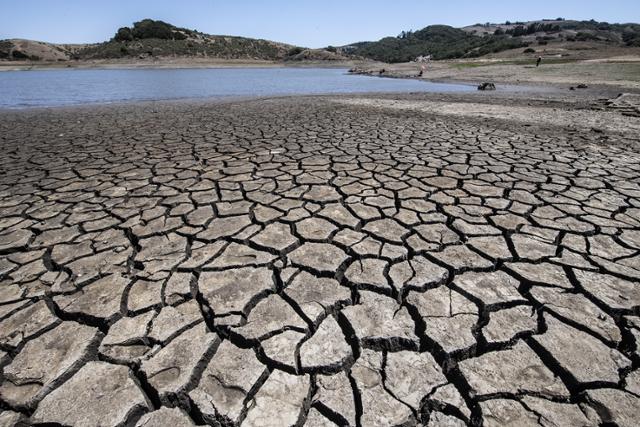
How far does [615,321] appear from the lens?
1831mm

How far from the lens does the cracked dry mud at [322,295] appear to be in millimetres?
1442

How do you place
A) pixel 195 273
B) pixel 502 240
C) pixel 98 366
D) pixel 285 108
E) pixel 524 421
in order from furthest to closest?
pixel 285 108 → pixel 502 240 → pixel 195 273 → pixel 98 366 → pixel 524 421

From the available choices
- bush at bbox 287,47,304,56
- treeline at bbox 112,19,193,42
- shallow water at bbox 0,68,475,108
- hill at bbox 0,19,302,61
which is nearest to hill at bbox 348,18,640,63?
bush at bbox 287,47,304,56

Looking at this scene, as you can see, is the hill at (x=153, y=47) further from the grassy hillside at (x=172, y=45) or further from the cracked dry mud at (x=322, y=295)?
the cracked dry mud at (x=322, y=295)

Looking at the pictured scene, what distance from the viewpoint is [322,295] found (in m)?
2.05

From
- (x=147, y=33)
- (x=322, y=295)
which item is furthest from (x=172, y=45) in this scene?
(x=322, y=295)

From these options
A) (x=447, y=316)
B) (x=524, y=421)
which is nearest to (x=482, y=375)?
(x=524, y=421)

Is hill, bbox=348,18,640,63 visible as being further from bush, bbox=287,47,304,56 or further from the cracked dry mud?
the cracked dry mud

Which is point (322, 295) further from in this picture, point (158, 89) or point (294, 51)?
point (294, 51)

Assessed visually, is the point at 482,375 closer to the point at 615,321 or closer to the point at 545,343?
the point at 545,343

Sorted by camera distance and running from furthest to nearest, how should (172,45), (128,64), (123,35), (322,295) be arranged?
(123,35), (172,45), (128,64), (322,295)

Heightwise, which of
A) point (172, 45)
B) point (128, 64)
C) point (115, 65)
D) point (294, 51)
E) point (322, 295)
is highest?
point (172, 45)

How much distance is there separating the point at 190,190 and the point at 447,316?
284 cm

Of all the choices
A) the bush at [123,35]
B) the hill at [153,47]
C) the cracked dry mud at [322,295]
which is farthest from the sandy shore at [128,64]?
the cracked dry mud at [322,295]
